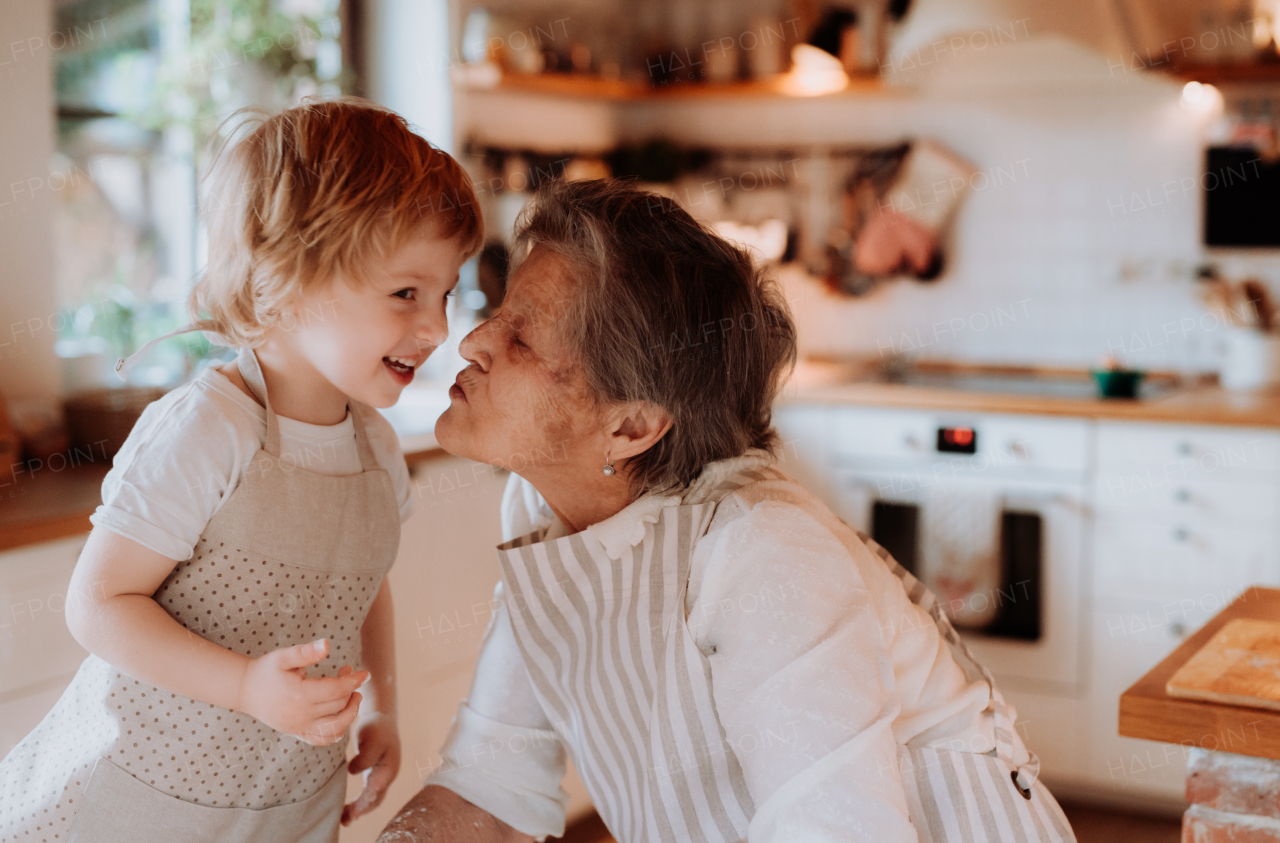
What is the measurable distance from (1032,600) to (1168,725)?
2030 mm

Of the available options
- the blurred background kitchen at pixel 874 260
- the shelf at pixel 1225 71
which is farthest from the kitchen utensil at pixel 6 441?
the shelf at pixel 1225 71

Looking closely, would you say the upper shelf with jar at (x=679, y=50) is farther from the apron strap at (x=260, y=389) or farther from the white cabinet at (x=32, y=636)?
the apron strap at (x=260, y=389)

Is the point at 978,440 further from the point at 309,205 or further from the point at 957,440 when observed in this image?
the point at 309,205

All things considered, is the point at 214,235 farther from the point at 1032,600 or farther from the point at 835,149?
the point at 835,149

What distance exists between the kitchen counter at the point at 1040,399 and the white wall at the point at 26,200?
5.37ft

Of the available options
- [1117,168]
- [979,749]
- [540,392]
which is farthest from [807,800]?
[1117,168]

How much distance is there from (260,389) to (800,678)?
60cm

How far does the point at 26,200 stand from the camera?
232 cm

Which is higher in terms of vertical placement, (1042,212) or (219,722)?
(1042,212)

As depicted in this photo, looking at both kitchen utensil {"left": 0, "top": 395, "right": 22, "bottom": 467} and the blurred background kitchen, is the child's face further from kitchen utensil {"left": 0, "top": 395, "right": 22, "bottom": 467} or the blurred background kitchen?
kitchen utensil {"left": 0, "top": 395, "right": 22, "bottom": 467}

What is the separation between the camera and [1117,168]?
139 inches

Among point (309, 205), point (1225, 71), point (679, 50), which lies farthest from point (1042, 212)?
point (309, 205)

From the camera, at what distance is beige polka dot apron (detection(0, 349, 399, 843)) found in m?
1.11

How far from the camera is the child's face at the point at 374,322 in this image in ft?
3.86
